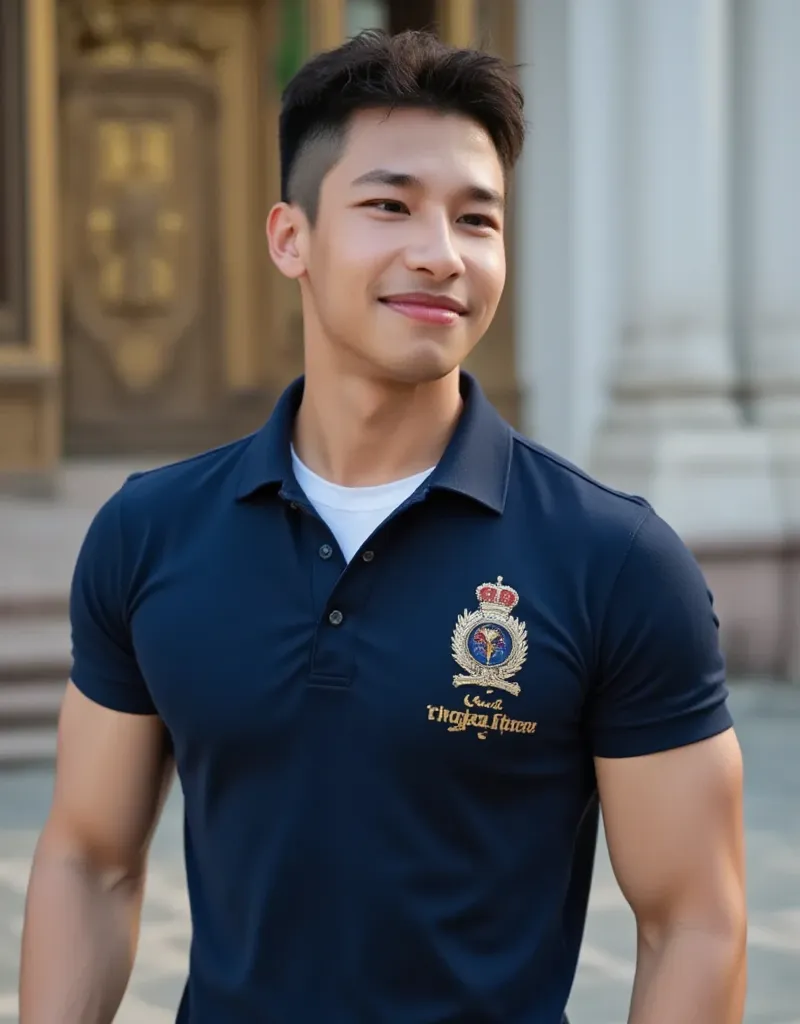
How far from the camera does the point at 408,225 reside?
5.76 ft

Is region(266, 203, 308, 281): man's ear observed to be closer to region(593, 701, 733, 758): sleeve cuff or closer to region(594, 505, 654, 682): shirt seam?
region(594, 505, 654, 682): shirt seam

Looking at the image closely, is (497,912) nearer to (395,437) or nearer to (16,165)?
(395,437)

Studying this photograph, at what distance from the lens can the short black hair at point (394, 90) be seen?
1.78 meters

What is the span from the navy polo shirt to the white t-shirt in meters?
0.04

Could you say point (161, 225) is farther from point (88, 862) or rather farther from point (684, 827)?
point (684, 827)

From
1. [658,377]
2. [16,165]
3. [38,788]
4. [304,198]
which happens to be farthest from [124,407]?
[304,198]

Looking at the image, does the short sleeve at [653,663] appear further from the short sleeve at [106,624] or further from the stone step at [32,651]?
the stone step at [32,651]

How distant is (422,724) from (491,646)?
Answer: 4.1 inches

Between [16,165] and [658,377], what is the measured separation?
3441 millimetres

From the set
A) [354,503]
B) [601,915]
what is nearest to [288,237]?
[354,503]

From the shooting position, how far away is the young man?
1671 mm

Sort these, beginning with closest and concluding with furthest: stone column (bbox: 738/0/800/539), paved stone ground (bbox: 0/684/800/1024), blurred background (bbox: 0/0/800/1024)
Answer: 1. paved stone ground (bbox: 0/684/800/1024)
2. blurred background (bbox: 0/0/800/1024)
3. stone column (bbox: 738/0/800/539)

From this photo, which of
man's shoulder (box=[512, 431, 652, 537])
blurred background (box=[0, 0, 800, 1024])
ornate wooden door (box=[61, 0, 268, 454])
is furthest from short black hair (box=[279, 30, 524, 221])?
ornate wooden door (box=[61, 0, 268, 454])

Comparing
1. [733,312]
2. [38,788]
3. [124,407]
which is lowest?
[38,788]
